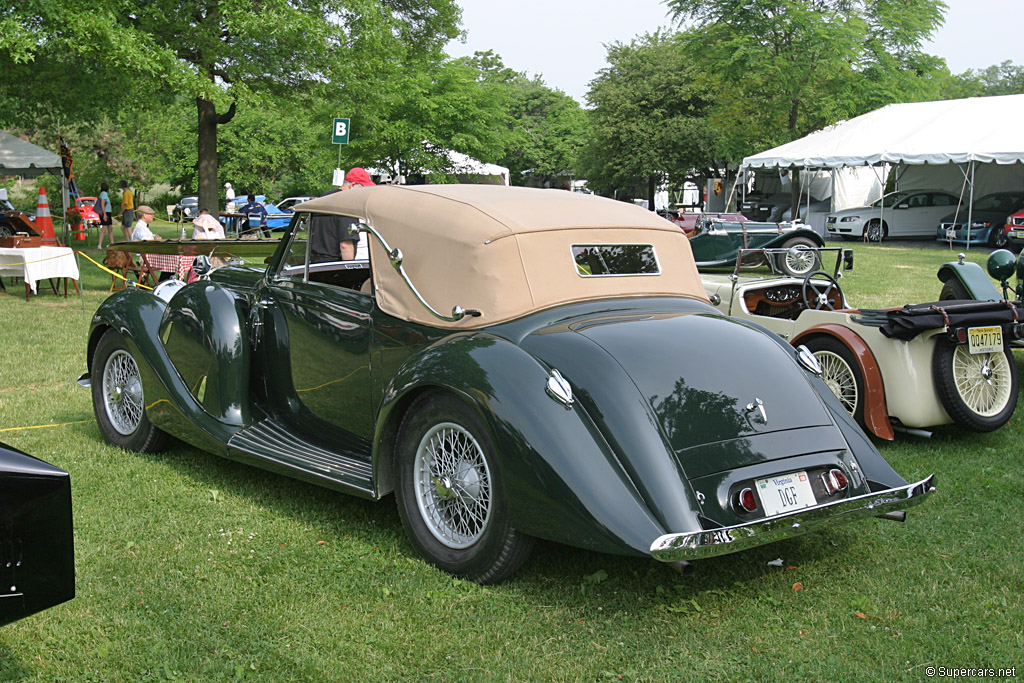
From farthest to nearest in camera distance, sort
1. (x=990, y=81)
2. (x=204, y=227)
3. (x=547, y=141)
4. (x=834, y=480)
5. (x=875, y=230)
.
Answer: (x=990, y=81)
(x=547, y=141)
(x=875, y=230)
(x=204, y=227)
(x=834, y=480)

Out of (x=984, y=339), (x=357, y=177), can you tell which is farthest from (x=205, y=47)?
(x=984, y=339)

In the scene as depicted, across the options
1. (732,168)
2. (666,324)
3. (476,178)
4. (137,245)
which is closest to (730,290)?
(666,324)

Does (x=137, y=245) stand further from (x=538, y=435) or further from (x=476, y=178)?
(x=476, y=178)

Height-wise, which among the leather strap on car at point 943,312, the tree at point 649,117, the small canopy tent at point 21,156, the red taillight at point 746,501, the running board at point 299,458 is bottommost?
the running board at point 299,458

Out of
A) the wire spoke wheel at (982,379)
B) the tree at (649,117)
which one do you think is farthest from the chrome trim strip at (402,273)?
the tree at (649,117)

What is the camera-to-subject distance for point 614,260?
→ 4.79 meters

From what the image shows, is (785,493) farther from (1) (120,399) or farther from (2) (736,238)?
(2) (736,238)

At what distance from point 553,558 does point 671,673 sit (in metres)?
1.13

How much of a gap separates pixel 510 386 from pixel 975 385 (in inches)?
157

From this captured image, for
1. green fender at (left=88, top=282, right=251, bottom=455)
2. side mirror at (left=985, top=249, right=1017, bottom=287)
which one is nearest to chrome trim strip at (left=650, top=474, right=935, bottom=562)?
green fender at (left=88, top=282, right=251, bottom=455)

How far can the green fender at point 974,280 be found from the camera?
27.8 feet

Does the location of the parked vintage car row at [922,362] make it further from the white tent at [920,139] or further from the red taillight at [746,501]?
the white tent at [920,139]

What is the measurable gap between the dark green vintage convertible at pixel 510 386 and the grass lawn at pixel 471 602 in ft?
1.07

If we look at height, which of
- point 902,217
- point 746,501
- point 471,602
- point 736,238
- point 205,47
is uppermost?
point 205,47
